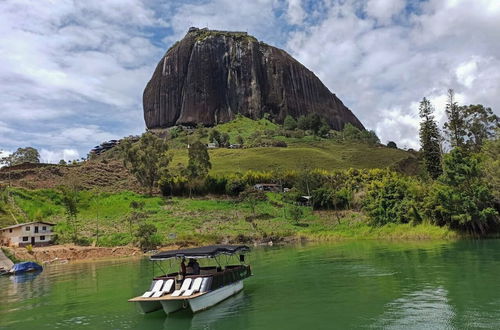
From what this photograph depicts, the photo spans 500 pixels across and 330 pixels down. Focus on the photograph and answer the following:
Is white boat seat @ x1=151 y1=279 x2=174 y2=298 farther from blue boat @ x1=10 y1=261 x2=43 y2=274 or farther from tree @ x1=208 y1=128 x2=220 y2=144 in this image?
tree @ x1=208 y1=128 x2=220 y2=144

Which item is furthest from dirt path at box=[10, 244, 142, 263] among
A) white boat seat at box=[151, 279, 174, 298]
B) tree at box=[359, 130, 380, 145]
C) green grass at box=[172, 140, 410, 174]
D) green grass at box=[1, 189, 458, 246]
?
tree at box=[359, 130, 380, 145]

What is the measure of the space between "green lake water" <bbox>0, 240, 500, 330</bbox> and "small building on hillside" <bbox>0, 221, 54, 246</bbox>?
82.4ft

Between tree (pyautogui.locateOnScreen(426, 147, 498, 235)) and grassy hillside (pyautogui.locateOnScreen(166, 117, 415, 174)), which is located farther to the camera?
grassy hillside (pyautogui.locateOnScreen(166, 117, 415, 174))

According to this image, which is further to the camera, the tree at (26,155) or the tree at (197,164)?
the tree at (26,155)

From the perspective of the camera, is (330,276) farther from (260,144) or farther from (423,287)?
(260,144)

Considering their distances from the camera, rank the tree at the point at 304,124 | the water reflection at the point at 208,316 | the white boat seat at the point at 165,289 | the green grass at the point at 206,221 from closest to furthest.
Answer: the water reflection at the point at 208,316 → the white boat seat at the point at 165,289 → the green grass at the point at 206,221 → the tree at the point at 304,124

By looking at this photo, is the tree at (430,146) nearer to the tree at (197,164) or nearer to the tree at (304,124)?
the tree at (197,164)

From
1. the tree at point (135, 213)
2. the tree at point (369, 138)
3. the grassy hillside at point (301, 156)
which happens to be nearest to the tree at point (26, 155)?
the grassy hillside at point (301, 156)

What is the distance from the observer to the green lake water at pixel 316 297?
61.7 feet

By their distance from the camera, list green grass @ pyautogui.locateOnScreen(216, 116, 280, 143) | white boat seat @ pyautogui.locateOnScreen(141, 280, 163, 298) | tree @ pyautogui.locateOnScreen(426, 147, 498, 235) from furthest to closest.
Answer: green grass @ pyautogui.locateOnScreen(216, 116, 280, 143), tree @ pyautogui.locateOnScreen(426, 147, 498, 235), white boat seat @ pyautogui.locateOnScreen(141, 280, 163, 298)

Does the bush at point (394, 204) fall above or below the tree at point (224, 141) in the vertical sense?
below

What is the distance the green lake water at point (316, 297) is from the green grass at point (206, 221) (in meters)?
22.2

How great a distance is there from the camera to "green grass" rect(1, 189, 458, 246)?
6372cm

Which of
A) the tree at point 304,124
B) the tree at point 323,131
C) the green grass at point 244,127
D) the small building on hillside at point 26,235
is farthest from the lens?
the tree at point 304,124
